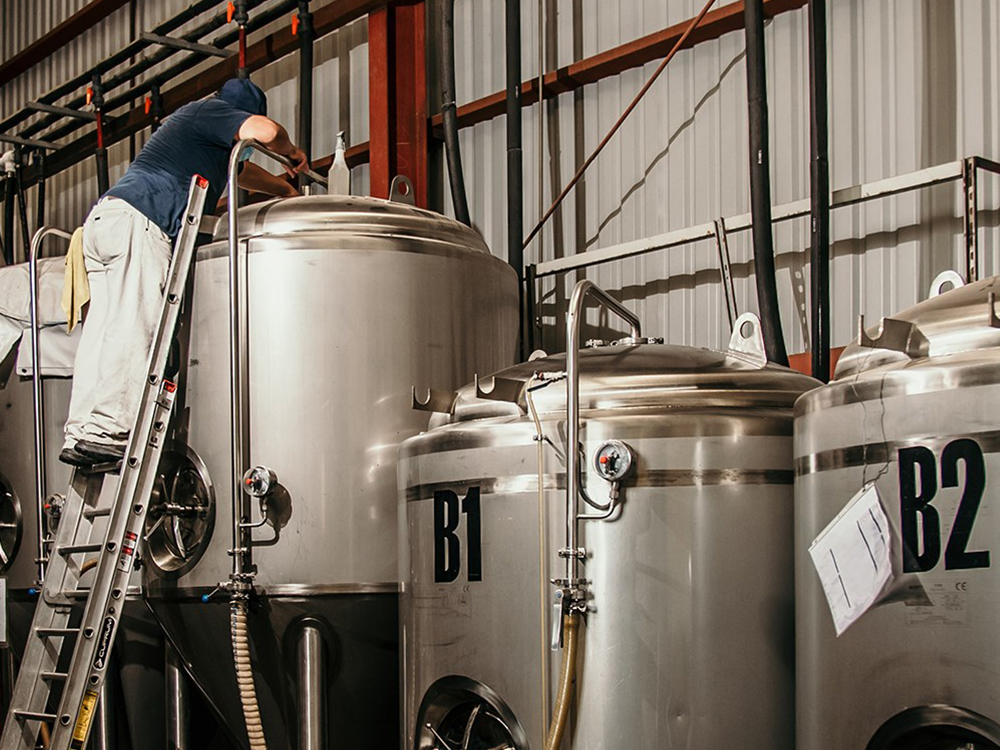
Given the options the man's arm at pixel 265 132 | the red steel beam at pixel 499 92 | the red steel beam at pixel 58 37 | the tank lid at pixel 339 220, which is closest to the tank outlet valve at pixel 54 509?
the tank lid at pixel 339 220

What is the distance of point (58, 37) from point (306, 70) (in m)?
3.49

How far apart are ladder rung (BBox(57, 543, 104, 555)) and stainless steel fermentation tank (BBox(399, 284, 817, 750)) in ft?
5.20

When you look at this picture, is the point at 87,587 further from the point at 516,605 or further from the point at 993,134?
the point at 993,134

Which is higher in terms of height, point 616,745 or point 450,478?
point 450,478

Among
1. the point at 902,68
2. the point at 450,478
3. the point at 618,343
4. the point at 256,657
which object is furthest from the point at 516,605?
the point at 902,68

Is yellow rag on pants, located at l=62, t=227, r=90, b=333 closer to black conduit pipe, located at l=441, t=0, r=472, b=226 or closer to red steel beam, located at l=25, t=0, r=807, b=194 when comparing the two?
black conduit pipe, located at l=441, t=0, r=472, b=226

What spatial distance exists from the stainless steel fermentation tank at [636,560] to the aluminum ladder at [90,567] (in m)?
1.36

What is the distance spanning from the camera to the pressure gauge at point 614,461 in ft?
10.9

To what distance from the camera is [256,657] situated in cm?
453

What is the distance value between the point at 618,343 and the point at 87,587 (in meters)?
2.33

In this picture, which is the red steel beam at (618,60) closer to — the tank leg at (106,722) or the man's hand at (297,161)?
the man's hand at (297,161)

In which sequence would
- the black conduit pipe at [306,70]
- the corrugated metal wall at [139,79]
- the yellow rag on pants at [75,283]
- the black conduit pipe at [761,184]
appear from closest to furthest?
1. the black conduit pipe at [761,184]
2. the yellow rag on pants at [75,283]
3. the black conduit pipe at [306,70]
4. the corrugated metal wall at [139,79]

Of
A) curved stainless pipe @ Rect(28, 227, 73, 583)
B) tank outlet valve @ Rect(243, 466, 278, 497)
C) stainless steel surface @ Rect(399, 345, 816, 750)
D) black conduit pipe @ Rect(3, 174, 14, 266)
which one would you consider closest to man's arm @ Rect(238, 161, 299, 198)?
curved stainless pipe @ Rect(28, 227, 73, 583)

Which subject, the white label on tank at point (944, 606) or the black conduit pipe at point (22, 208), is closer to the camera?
the white label on tank at point (944, 606)
